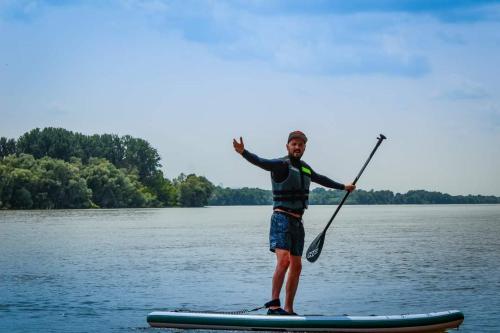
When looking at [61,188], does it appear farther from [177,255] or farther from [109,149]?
[177,255]

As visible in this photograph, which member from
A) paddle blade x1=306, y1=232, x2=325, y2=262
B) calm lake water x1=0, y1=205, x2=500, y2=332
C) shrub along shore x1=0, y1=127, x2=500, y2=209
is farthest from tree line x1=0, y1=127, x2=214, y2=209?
paddle blade x1=306, y1=232, x2=325, y2=262

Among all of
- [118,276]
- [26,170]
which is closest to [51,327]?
[118,276]

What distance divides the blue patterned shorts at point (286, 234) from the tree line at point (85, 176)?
91.5m

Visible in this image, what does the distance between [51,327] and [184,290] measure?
5092 mm

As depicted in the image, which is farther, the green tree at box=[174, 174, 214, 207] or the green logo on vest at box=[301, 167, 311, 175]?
the green tree at box=[174, 174, 214, 207]

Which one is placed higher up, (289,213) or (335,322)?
(289,213)

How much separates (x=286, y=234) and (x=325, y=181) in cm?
102

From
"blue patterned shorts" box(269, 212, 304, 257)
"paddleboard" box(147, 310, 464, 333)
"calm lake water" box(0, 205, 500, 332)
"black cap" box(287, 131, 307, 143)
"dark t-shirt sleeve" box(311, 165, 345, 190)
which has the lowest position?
"calm lake water" box(0, 205, 500, 332)

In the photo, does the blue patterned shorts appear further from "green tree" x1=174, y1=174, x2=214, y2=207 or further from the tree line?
"green tree" x1=174, y1=174, x2=214, y2=207

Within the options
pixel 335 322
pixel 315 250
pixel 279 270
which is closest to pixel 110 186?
pixel 315 250

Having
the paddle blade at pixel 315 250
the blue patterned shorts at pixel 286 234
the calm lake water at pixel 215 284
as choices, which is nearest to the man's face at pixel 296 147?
the blue patterned shorts at pixel 286 234

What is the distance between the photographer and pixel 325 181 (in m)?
9.84

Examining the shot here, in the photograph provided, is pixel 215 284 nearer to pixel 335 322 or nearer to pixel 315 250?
pixel 315 250

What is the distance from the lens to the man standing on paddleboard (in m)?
9.30
